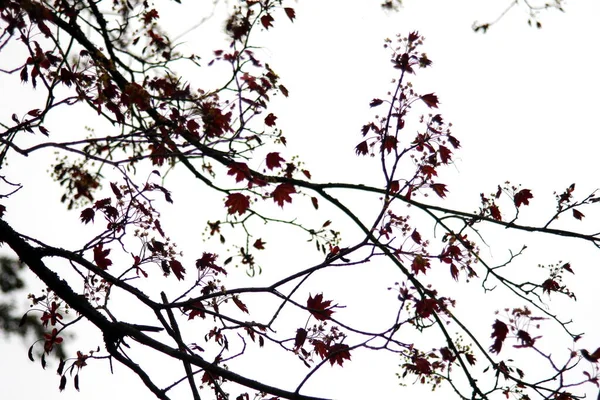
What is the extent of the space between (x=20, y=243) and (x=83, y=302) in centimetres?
56

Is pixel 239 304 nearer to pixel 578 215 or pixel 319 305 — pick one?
pixel 319 305

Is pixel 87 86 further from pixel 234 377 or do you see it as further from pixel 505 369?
pixel 505 369

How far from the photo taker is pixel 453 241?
3.86 meters

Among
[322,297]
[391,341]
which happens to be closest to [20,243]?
[322,297]

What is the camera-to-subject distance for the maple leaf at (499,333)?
103 inches

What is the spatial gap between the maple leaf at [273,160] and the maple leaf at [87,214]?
1290mm

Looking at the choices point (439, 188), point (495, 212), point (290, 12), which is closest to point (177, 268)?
point (439, 188)

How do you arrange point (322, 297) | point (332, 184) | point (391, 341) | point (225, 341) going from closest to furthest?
1. point (391, 341)
2. point (322, 297)
3. point (225, 341)
4. point (332, 184)

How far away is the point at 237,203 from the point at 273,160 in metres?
0.39

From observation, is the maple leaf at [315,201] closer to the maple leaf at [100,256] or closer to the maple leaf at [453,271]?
the maple leaf at [453,271]

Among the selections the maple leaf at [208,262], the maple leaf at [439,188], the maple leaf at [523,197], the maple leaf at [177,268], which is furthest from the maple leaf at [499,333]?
the maple leaf at [177,268]

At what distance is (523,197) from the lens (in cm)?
379

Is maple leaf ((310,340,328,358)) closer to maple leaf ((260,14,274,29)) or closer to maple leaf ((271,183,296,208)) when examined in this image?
maple leaf ((271,183,296,208))

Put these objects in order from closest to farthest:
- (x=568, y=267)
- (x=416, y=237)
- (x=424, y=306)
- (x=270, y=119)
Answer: (x=424, y=306) → (x=416, y=237) → (x=568, y=267) → (x=270, y=119)
